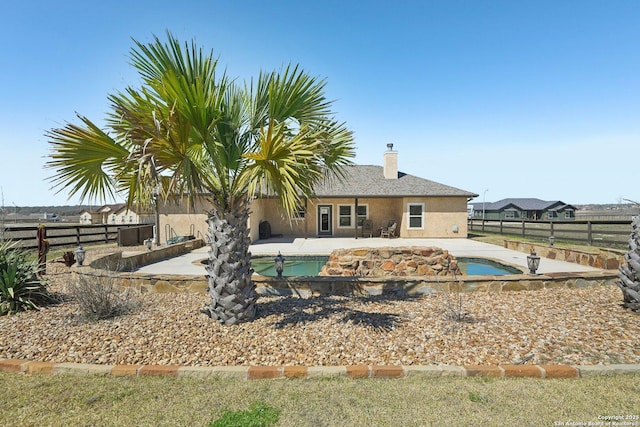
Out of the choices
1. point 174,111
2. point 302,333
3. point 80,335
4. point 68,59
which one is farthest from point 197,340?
point 68,59

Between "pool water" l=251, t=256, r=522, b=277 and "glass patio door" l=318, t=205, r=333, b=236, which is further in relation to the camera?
"glass patio door" l=318, t=205, r=333, b=236

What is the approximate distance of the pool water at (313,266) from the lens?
981cm

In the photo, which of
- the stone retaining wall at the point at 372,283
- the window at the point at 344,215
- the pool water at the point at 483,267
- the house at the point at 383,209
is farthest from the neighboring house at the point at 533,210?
the stone retaining wall at the point at 372,283

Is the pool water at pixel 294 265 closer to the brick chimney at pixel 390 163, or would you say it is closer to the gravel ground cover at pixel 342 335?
the gravel ground cover at pixel 342 335

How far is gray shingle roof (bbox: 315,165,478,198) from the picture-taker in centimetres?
1855

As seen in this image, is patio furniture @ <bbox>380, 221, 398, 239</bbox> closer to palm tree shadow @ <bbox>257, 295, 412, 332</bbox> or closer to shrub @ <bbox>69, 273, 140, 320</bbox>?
palm tree shadow @ <bbox>257, 295, 412, 332</bbox>

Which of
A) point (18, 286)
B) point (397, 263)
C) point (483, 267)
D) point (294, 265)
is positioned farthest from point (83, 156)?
point (483, 267)

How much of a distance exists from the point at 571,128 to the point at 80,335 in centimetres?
2122

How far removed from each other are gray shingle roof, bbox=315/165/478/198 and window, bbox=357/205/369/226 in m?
1.39

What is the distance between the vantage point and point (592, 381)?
3016mm

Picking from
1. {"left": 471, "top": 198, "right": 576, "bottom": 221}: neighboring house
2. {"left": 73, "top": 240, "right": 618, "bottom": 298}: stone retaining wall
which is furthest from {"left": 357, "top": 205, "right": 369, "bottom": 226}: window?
{"left": 471, "top": 198, "right": 576, "bottom": 221}: neighboring house

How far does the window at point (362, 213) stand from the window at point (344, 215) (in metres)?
0.68

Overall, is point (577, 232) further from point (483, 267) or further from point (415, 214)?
point (415, 214)

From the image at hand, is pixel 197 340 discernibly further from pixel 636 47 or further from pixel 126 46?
pixel 636 47
